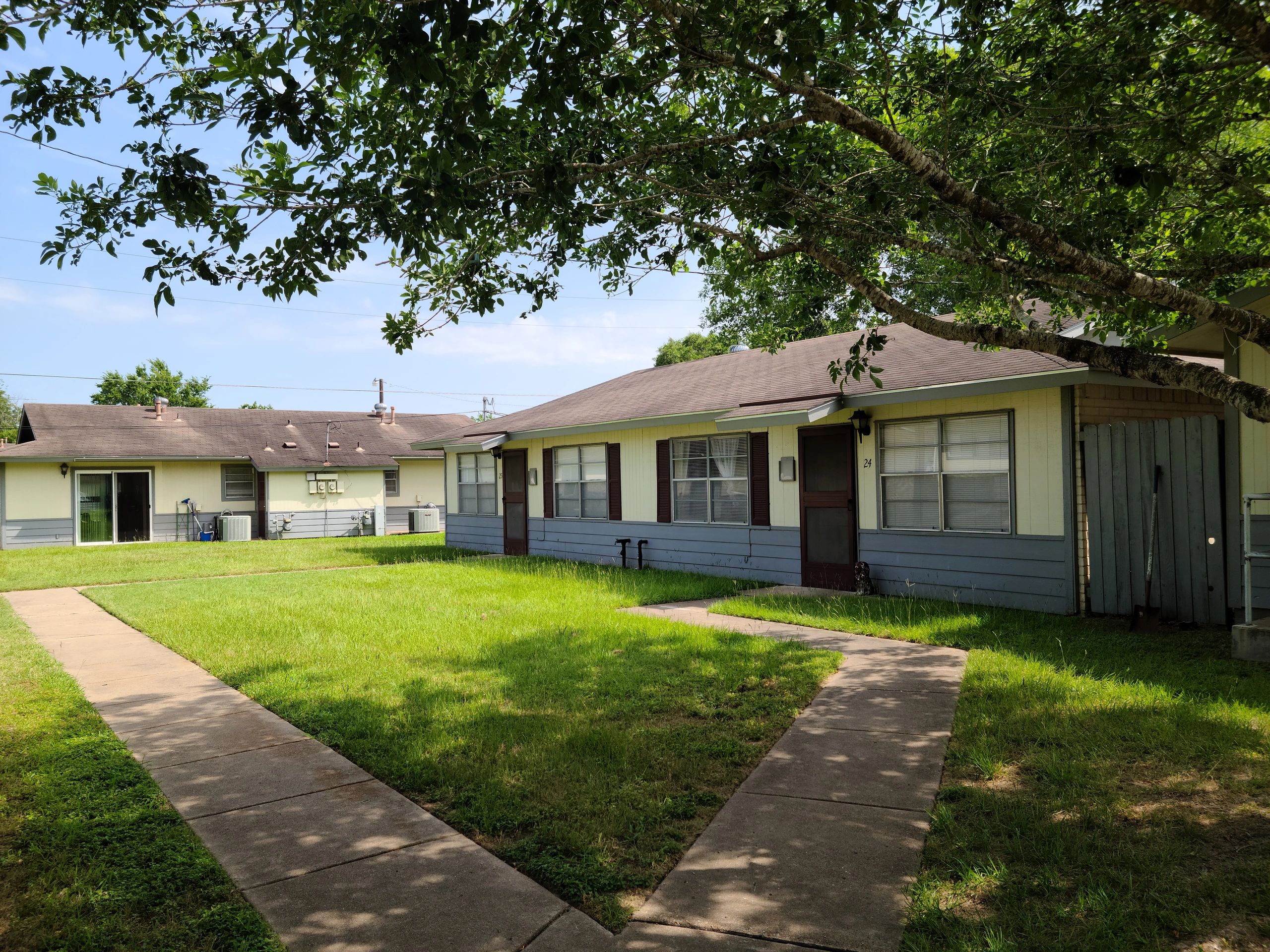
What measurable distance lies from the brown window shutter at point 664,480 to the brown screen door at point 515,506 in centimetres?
454

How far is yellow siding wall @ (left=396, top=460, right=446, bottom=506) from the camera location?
2934cm

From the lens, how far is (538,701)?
604cm

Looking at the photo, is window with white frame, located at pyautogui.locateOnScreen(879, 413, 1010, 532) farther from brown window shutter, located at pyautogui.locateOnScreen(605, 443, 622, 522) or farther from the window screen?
the window screen

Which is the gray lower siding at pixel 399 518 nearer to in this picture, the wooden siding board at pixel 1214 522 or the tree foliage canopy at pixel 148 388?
the wooden siding board at pixel 1214 522

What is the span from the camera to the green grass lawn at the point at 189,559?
50.8 ft

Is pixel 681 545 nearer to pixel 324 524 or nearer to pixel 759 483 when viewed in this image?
pixel 759 483

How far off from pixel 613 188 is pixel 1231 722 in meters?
5.16

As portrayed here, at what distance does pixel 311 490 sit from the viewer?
2673 centimetres

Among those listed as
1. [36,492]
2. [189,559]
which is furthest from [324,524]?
[189,559]


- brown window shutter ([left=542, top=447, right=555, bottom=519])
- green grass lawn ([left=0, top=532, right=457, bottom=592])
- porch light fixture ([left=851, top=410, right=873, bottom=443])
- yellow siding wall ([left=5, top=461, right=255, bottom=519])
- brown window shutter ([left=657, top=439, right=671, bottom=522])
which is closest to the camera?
porch light fixture ([left=851, top=410, right=873, bottom=443])

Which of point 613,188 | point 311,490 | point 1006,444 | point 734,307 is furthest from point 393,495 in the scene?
point 613,188

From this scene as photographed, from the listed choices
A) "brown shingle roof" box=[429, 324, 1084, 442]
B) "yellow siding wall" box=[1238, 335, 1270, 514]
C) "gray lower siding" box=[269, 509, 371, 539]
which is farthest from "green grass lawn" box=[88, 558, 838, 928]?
"gray lower siding" box=[269, 509, 371, 539]

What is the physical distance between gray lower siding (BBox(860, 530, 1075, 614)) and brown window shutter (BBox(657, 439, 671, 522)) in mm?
4101

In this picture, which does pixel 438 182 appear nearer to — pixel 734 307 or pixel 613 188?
pixel 613 188
